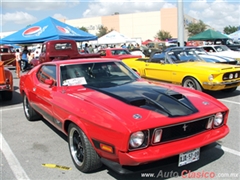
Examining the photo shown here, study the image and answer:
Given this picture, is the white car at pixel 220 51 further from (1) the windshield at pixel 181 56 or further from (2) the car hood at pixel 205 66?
(2) the car hood at pixel 205 66

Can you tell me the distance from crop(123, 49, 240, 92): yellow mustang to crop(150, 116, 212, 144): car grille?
4248mm

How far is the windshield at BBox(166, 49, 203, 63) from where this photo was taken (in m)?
8.55

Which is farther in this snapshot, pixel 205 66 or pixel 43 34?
pixel 43 34

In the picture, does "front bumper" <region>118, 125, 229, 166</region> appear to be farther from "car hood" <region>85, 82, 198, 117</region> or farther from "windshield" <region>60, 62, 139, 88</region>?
"windshield" <region>60, 62, 139, 88</region>

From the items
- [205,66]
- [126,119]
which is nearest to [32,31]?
[205,66]

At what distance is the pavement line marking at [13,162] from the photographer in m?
3.35

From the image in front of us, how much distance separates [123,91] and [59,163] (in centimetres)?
136

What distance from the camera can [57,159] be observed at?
12.3ft

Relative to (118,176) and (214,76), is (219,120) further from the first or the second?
(214,76)

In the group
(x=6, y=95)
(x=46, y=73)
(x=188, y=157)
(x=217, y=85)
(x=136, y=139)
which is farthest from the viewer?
(x=6, y=95)

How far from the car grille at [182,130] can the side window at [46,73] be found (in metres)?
2.15

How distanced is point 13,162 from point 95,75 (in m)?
1.82

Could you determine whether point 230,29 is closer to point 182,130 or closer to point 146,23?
point 146,23

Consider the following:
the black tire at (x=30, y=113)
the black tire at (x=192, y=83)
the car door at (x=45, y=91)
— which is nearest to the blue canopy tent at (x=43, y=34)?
the black tire at (x=192, y=83)
